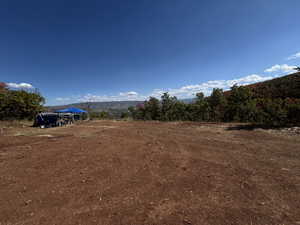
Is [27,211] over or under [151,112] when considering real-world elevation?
under

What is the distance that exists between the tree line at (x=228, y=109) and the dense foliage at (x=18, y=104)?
1186cm

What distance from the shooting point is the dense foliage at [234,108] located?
8.07m

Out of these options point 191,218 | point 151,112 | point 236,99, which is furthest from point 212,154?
point 151,112

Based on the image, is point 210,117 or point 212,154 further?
point 210,117

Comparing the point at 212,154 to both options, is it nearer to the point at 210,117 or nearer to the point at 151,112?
the point at 210,117

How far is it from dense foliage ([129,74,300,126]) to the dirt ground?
5308mm

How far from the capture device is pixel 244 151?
4.28 meters

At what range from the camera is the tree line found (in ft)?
26.6

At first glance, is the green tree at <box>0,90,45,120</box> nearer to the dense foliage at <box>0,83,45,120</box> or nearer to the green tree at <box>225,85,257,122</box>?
the dense foliage at <box>0,83,45,120</box>

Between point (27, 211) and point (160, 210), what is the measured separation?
73.0 inches

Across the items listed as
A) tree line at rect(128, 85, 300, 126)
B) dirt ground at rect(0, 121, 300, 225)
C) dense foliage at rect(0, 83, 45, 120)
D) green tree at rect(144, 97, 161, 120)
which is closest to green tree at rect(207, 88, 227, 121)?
tree line at rect(128, 85, 300, 126)

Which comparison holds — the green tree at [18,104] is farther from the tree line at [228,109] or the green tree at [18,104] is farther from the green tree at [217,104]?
the green tree at [217,104]

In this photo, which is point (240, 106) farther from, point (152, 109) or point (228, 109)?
point (152, 109)

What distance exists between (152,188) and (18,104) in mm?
17235
